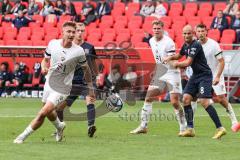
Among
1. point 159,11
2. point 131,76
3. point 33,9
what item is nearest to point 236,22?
point 159,11

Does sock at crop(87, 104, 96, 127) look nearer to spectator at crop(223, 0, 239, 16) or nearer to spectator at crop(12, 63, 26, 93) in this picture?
spectator at crop(12, 63, 26, 93)

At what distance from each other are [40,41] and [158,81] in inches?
511

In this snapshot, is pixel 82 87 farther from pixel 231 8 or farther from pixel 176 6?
pixel 176 6

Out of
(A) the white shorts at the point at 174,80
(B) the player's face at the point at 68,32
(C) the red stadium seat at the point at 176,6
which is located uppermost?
(B) the player's face at the point at 68,32

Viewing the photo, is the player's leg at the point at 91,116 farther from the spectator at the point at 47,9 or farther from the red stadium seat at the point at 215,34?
the spectator at the point at 47,9

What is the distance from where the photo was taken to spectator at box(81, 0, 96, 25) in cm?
2880

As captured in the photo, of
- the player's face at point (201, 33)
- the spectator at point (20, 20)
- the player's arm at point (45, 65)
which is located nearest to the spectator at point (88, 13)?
the spectator at point (20, 20)

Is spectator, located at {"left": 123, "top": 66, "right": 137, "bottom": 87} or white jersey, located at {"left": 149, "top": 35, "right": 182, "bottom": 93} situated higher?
white jersey, located at {"left": 149, "top": 35, "right": 182, "bottom": 93}

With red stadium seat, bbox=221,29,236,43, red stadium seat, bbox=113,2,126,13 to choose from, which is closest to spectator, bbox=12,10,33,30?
red stadium seat, bbox=113,2,126,13

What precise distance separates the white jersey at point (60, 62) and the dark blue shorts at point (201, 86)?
7.30 ft

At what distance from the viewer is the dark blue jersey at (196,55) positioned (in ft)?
44.7

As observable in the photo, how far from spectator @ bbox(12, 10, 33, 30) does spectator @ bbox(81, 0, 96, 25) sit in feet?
7.64

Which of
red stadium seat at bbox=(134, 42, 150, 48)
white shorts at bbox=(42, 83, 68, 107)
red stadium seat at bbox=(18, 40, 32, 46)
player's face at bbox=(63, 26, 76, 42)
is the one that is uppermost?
player's face at bbox=(63, 26, 76, 42)

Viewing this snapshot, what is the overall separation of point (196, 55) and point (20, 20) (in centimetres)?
1665
